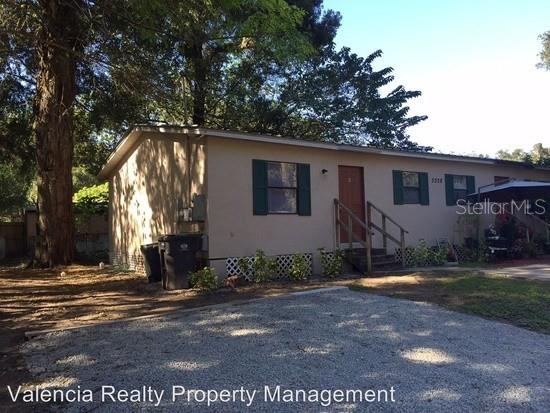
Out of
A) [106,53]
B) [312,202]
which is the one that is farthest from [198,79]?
[312,202]

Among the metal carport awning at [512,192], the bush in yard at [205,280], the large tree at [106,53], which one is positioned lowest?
the bush in yard at [205,280]

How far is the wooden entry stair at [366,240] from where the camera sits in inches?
451

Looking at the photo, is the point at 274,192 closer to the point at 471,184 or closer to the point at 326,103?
the point at 471,184

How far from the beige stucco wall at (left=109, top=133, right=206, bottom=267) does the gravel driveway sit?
4.43 m

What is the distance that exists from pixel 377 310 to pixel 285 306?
4.49ft

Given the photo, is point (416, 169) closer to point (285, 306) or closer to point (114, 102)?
point (285, 306)

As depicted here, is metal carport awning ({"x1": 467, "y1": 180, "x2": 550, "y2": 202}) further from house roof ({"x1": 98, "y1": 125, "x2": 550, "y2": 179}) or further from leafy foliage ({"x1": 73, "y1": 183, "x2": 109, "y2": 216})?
leafy foliage ({"x1": 73, "y1": 183, "x2": 109, "y2": 216})

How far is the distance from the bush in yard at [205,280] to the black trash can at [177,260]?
222 mm

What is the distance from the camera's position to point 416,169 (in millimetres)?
14055

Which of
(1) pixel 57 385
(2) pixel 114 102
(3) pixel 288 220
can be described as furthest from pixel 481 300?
(2) pixel 114 102

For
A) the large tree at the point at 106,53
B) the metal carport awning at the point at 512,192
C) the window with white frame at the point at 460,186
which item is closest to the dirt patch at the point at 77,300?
the large tree at the point at 106,53

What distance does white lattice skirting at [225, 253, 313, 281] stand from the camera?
10352 millimetres

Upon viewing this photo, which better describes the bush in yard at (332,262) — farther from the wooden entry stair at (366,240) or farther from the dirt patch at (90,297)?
the dirt patch at (90,297)

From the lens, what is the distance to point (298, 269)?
10.6 m
